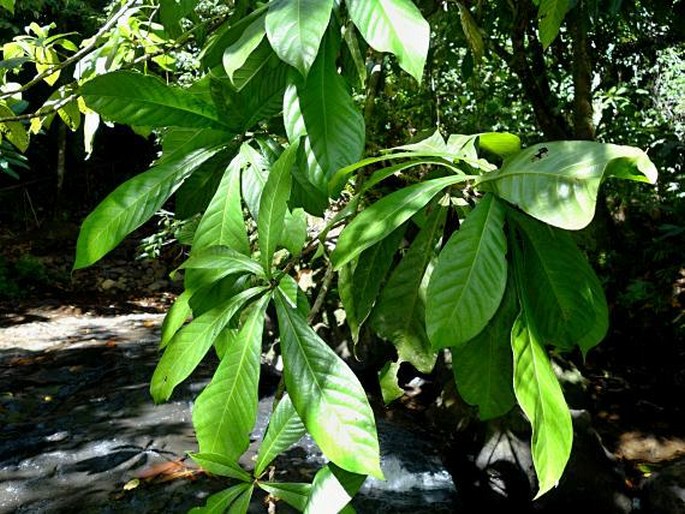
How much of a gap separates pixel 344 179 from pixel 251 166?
0.14 meters

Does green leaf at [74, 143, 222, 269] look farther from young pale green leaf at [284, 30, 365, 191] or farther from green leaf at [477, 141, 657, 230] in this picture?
green leaf at [477, 141, 657, 230]

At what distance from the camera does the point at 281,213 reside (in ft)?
2.02

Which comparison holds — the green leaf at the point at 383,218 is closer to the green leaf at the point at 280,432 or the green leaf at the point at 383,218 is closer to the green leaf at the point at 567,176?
the green leaf at the point at 567,176

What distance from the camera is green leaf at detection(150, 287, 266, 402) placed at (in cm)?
62

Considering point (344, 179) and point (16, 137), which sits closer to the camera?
point (344, 179)

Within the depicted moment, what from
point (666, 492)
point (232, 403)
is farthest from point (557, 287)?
point (666, 492)

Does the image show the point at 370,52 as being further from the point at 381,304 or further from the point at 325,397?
the point at 325,397

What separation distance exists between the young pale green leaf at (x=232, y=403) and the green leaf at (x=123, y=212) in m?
0.19

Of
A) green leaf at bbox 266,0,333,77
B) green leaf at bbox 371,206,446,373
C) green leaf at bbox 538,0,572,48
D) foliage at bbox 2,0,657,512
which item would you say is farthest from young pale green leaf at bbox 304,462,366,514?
green leaf at bbox 538,0,572,48

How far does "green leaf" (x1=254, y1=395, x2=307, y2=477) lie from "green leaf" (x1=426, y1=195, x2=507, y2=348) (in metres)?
0.20

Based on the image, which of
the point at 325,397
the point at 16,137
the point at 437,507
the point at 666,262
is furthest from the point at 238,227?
the point at 666,262

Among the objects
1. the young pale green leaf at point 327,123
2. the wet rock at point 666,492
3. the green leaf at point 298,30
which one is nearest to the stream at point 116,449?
the wet rock at point 666,492

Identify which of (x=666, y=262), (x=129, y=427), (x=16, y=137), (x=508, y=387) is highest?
(x=16, y=137)

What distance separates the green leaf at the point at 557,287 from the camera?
22.0 inches
